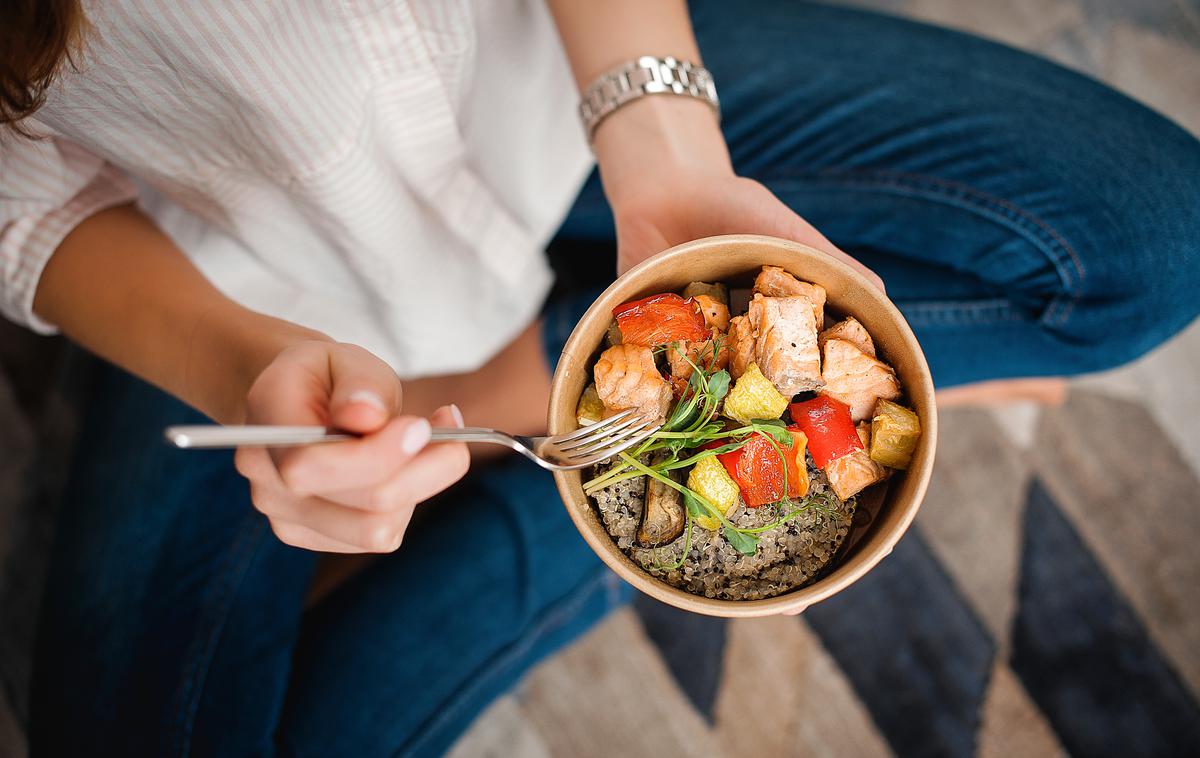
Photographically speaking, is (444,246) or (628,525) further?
(444,246)

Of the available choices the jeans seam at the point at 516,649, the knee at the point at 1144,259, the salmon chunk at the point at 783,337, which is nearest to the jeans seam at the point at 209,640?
the jeans seam at the point at 516,649

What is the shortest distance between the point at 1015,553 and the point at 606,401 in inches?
54.2

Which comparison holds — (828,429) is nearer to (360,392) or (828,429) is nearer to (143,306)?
(360,392)

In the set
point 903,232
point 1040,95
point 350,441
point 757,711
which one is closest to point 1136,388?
point 1040,95

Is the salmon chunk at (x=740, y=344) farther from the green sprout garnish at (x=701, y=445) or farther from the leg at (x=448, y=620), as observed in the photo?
the leg at (x=448, y=620)

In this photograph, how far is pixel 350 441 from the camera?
583 mm

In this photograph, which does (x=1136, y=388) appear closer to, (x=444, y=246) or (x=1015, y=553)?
(x=1015, y=553)

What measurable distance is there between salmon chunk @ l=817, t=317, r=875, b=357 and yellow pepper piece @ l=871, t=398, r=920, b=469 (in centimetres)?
6

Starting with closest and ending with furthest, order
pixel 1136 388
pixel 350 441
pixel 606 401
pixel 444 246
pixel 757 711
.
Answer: pixel 350 441, pixel 606 401, pixel 444 246, pixel 757 711, pixel 1136 388

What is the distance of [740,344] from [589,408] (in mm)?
168

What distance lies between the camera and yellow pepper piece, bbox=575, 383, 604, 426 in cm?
76

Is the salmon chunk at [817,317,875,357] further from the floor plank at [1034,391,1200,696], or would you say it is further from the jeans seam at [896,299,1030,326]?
the floor plank at [1034,391,1200,696]

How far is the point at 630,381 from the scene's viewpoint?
27.9 inches

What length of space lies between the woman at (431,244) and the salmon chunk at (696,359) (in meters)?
0.17
